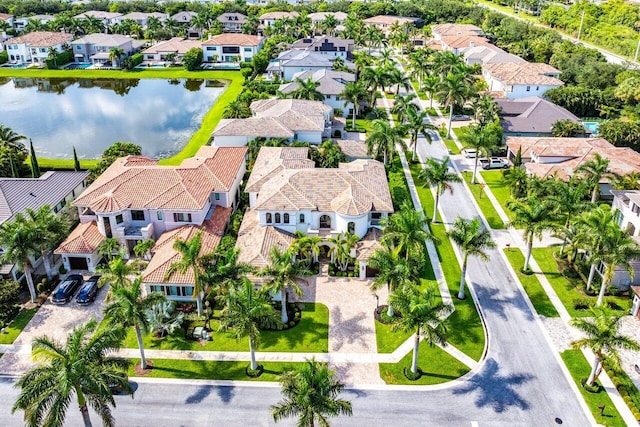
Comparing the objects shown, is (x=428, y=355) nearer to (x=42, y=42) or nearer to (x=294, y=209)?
(x=294, y=209)

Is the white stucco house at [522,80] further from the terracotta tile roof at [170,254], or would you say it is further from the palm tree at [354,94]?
the terracotta tile roof at [170,254]

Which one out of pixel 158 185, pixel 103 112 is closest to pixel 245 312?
pixel 158 185

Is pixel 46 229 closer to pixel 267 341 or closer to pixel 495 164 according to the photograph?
pixel 267 341

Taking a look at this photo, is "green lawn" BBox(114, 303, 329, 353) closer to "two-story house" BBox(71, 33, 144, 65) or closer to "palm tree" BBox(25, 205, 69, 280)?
"palm tree" BBox(25, 205, 69, 280)

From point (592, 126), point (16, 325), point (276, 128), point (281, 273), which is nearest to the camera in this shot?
point (281, 273)

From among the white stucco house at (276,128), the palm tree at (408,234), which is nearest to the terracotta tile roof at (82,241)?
the white stucco house at (276,128)
